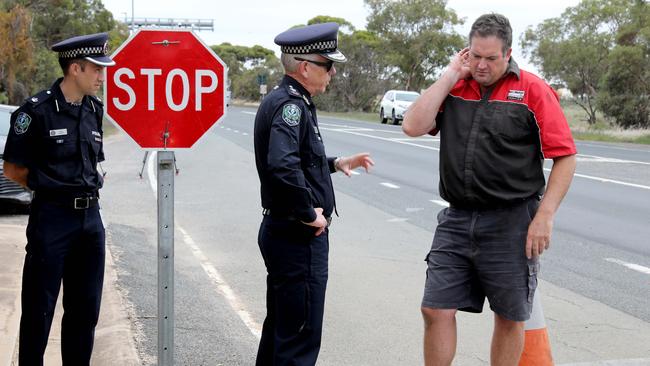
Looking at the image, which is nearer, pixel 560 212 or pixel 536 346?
pixel 536 346

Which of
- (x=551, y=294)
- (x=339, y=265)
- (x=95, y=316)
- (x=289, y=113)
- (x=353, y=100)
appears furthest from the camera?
(x=353, y=100)

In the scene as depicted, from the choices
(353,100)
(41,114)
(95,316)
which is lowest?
(353,100)

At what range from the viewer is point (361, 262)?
28.1ft

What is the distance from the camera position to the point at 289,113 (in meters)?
3.99

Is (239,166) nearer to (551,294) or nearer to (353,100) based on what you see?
(551,294)

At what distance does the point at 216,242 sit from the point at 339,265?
1.86 metres

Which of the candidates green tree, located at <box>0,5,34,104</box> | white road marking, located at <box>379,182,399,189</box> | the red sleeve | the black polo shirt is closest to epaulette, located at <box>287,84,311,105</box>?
the black polo shirt

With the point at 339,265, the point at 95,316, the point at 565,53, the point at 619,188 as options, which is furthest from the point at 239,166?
the point at 565,53

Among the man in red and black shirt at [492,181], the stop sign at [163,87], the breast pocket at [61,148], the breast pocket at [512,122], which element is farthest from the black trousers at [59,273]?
the breast pocket at [512,122]

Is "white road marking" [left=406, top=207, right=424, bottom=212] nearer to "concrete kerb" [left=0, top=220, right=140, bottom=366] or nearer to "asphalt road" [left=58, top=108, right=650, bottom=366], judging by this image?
"asphalt road" [left=58, top=108, right=650, bottom=366]

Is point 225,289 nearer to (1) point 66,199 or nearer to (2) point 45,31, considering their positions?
(1) point 66,199

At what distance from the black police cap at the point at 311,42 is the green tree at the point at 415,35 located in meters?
57.3

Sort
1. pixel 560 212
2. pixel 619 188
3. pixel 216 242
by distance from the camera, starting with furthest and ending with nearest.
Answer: pixel 619 188 < pixel 560 212 < pixel 216 242

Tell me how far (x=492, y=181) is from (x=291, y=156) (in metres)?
1.01
